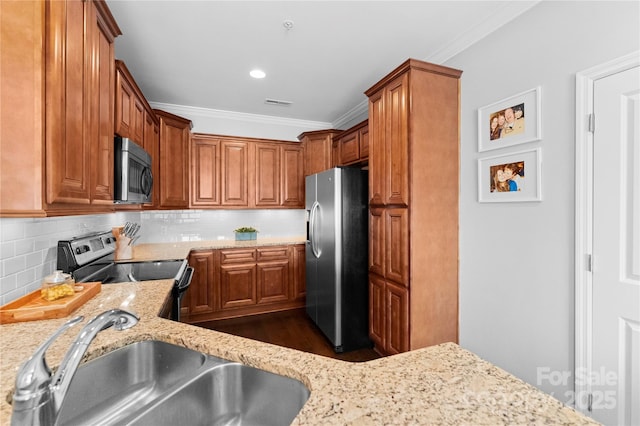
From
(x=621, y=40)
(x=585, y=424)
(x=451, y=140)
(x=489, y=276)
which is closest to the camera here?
(x=585, y=424)

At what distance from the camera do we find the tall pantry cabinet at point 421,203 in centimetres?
212

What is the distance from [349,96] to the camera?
3393mm

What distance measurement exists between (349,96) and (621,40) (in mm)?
2366

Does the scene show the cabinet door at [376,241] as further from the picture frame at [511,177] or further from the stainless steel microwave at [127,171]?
the stainless steel microwave at [127,171]

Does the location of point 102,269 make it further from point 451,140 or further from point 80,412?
point 451,140

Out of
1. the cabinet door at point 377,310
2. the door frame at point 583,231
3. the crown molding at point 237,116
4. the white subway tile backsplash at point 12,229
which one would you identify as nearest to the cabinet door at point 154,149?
the crown molding at point 237,116

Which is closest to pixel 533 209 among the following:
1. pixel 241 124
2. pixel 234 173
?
pixel 234 173

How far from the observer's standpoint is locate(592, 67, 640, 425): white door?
134 centimetres

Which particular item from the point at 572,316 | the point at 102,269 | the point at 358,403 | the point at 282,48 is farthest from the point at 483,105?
the point at 102,269

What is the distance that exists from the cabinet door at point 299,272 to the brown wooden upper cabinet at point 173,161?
1.51m

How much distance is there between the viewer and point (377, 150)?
251 centimetres

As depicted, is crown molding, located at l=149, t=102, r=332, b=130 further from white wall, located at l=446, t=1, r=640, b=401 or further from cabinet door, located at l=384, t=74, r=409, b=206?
white wall, located at l=446, t=1, r=640, b=401

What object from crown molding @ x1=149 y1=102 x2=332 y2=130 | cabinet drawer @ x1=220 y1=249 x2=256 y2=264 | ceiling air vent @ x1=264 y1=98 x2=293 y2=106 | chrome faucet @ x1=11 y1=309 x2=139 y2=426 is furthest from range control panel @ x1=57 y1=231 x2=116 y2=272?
ceiling air vent @ x1=264 y1=98 x2=293 y2=106

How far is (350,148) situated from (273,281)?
1961mm
